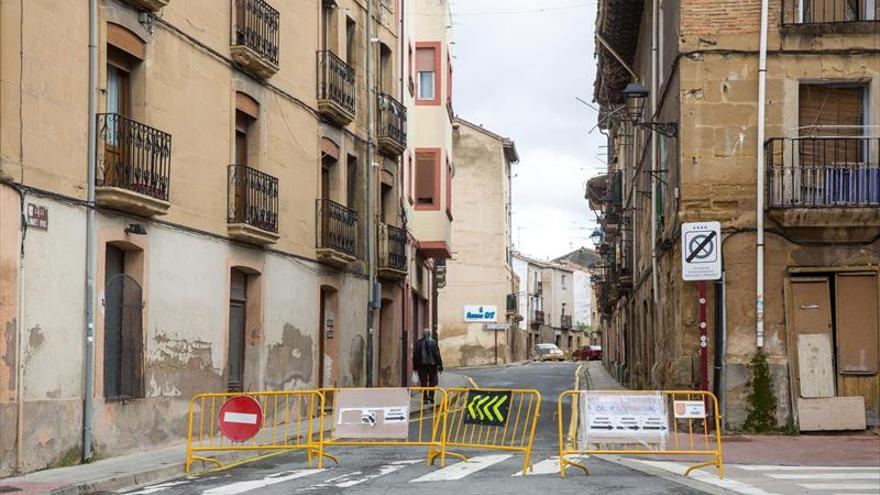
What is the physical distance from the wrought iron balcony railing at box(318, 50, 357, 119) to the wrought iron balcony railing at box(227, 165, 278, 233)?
3.53 m

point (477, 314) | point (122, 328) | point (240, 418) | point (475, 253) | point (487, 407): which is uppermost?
point (475, 253)

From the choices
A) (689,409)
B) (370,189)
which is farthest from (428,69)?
(689,409)

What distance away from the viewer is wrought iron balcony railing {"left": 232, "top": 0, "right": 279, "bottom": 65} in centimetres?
1916

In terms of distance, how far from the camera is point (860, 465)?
13.9 metres

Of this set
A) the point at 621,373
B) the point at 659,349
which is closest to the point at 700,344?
the point at 659,349

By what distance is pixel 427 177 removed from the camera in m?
34.5

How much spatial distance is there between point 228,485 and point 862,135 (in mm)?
12175

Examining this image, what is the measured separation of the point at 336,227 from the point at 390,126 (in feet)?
15.8

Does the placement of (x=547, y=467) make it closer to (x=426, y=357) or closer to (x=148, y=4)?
(x=148, y=4)

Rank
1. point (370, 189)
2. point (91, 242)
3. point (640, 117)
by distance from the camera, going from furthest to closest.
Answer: point (640, 117) → point (370, 189) → point (91, 242)

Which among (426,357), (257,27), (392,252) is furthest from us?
(392,252)

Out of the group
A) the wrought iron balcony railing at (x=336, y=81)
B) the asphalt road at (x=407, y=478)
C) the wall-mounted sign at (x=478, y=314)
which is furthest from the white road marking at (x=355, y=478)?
the wall-mounted sign at (x=478, y=314)

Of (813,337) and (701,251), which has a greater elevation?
(701,251)

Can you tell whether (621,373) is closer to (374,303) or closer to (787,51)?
(374,303)
